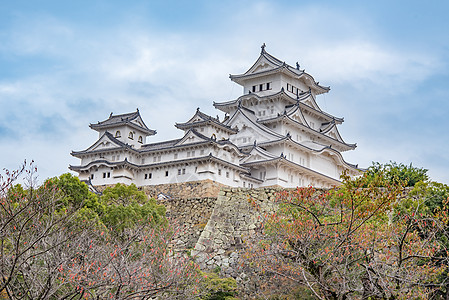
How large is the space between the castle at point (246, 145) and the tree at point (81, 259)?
25178mm

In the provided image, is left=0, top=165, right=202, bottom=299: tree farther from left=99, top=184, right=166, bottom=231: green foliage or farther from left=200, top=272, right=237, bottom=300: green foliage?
left=200, top=272, right=237, bottom=300: green foliage

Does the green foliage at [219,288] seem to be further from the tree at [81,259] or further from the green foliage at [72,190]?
the green foliage at [72,190]

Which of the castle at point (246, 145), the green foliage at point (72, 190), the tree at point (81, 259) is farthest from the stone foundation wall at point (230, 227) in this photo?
the castle at point (246, 145)

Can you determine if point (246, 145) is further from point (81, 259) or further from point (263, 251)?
point (81, 259)

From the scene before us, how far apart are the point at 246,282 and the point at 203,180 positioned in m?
23.8

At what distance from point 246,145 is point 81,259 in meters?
36.6

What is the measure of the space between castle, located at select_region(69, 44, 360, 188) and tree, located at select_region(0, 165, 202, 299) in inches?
991

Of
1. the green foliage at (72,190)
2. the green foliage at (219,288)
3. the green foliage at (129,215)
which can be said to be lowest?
the green foliage at (219,288)

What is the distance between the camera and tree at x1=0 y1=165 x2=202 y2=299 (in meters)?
14.2

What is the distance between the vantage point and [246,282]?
918 inches

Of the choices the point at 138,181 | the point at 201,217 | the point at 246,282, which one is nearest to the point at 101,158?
the point at 138,181

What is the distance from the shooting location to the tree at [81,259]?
14156mm

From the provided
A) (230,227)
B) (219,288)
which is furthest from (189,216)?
(219,288)

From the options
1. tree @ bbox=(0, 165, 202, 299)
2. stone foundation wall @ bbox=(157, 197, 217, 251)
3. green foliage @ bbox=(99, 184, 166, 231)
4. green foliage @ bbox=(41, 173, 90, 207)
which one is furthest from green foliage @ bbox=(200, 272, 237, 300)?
green foliage @ bbox=(41, 173, 90, 207)
